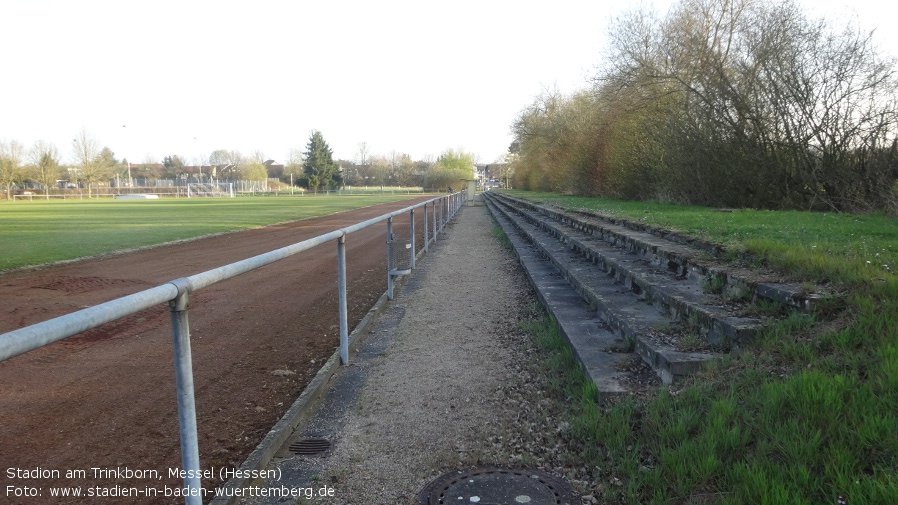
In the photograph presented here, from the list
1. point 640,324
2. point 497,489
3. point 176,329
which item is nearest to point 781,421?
point 497,489

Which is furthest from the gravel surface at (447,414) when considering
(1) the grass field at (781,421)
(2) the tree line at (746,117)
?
(2) the tree line at (746,117)

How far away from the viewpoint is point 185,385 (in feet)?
6.43

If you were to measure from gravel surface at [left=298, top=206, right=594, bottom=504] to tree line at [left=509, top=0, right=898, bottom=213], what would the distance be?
8479 millimetres

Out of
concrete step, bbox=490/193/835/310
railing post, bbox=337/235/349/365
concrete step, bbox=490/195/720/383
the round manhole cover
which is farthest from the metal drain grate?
concrete step, bbox=490/193/835/310

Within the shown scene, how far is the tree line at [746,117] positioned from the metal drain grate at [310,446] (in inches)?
407

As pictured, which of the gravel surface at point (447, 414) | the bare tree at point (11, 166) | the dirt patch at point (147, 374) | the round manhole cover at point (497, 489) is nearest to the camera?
the round manhole cover at point (497, 489)

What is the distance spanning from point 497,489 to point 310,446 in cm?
110

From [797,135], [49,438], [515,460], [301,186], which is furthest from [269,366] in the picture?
[301,186]

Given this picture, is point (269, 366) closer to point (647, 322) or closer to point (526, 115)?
point (647, 322)

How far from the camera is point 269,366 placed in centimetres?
453

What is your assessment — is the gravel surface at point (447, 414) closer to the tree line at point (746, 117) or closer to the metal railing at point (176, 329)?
the metal railing at point (176, 329)

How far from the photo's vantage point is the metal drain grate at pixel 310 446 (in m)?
3.00

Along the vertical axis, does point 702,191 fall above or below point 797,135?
below

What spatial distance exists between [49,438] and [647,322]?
3.93 meters
